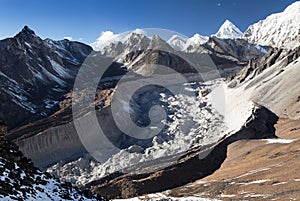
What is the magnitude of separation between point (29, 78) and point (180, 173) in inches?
2445

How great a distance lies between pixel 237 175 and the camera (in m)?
38.6

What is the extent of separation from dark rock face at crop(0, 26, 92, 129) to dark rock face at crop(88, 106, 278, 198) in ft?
106

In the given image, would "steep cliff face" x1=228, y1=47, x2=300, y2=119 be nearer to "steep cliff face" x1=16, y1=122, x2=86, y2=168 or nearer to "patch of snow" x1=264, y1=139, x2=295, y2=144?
"patch of snow" x1=264, y1=139, x2=295, y2=144

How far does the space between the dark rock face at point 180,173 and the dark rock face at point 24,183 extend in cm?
2108

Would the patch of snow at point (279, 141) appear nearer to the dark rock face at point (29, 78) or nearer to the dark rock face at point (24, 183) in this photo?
the dark rock face at point (24, 183)

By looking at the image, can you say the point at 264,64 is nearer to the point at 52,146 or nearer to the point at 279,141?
the point at 279,141

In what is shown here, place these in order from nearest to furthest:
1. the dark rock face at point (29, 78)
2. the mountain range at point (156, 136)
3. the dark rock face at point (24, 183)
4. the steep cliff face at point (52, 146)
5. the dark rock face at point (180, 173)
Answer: the dark rock face at point (24, 183) < the mountain range at point (156, 136) < the dark rock face at point (180, 173) < the steep cliff face at point (52, 146) < the dark rock face at point (29, 78)

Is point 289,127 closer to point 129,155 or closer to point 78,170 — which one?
point 129,155

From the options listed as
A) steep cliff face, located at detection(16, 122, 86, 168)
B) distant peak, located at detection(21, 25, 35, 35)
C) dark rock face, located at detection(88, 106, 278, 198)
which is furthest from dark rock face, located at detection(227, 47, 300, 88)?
distant peak, located at detection(21, 25, 35, 35)

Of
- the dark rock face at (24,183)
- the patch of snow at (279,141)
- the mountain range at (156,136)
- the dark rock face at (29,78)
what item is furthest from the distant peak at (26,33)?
the dark rock face at (24,183)

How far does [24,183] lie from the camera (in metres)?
17.7

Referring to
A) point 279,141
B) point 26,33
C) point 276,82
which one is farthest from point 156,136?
point 26,33

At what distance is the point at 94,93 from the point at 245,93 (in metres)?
34.9

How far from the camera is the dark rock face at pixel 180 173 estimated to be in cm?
4278
